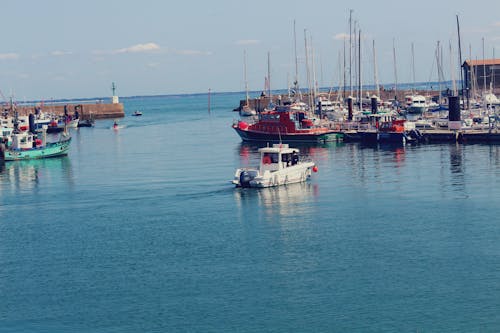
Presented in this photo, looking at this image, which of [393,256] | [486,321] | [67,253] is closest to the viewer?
[486,321]

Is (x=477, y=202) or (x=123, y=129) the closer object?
(x=477, y=202)

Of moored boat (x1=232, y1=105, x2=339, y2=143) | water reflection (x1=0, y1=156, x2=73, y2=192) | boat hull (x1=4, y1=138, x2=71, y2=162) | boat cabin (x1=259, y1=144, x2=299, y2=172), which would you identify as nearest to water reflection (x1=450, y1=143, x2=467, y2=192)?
boat cabin (x1=259, y1=144, x2=299, y2=172)

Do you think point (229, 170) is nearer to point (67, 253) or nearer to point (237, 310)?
point (67, 253)

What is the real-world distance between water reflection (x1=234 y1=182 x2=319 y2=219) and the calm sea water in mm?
140

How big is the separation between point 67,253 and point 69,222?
8.52 metres

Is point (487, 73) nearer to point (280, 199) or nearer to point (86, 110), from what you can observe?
point (86, 110)

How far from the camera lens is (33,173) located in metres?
78.6

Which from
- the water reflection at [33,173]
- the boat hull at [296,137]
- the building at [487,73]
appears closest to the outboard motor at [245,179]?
the water reflection at [33,173]

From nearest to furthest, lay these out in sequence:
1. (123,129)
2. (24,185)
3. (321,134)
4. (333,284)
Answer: (333,284)
(24,185)
(321,134)
(123,129)

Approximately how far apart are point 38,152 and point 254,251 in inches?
2162

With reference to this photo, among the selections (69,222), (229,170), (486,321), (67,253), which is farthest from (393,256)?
(229,170)

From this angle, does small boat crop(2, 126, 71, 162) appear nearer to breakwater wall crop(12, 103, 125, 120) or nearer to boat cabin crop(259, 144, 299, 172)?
boat cabin crop(259, 144, 299, 172)

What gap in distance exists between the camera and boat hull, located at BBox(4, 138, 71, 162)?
8938cm

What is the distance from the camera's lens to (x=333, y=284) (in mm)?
35938
